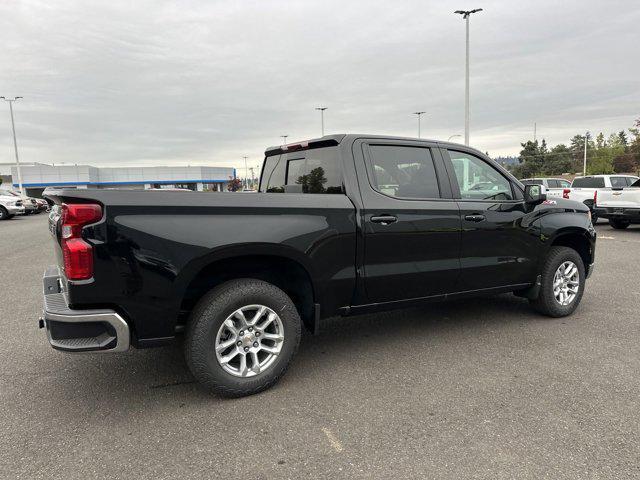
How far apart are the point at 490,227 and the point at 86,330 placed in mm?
3383

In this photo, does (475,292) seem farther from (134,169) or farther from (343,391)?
(134,169)

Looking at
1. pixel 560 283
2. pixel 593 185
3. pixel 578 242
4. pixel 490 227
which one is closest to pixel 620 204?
pixel 593 185

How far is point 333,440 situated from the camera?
2723 millimetres

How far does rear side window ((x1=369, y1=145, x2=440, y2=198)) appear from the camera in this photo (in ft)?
12.5

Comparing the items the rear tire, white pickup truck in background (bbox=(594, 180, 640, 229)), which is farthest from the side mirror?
the rear tire

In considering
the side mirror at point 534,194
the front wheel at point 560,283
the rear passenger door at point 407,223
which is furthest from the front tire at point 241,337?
the front wheel at point 560,283

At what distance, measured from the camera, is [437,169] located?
416 centimetres

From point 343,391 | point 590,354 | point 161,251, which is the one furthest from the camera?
point 590,354

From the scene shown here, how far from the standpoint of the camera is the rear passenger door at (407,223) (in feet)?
12.0

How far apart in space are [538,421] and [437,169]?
219cm

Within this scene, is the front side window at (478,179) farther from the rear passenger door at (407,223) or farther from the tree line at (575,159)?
the tree line at (575,159)

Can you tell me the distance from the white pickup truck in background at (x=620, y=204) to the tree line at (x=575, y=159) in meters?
62.8

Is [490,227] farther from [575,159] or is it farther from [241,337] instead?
[575,159]

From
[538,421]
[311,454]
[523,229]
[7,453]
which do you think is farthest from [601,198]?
[7,453]
